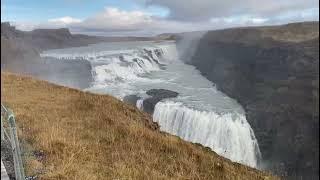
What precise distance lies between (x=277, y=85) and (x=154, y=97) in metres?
21.9

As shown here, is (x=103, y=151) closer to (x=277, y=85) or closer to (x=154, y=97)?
(x=154, y=97)

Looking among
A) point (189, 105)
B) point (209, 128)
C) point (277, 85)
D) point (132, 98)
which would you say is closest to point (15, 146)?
point (209, 128)

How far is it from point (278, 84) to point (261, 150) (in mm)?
18066

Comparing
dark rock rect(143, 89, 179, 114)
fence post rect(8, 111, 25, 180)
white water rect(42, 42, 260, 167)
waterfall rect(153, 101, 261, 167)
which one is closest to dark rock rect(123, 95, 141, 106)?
white water rect(42, 42, 260, 167)

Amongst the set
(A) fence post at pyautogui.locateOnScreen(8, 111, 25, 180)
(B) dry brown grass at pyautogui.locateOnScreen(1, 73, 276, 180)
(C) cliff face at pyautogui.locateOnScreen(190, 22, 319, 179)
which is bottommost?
(C) cliff face at pyautogui.locateOnScreen(190, 22, 319, 179)

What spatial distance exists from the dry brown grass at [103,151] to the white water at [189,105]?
29.3 ft

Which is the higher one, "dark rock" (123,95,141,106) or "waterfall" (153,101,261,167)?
"dark rock" (123,95,141,106)

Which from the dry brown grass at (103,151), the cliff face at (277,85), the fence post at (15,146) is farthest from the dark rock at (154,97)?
the fence post at (15,146)

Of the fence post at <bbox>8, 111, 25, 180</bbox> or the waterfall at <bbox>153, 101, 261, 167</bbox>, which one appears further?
the waterfall at <bbox>153, 101, 261, 167</bbox>

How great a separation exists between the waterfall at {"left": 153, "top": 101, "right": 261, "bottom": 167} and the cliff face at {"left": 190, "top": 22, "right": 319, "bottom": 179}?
312cm

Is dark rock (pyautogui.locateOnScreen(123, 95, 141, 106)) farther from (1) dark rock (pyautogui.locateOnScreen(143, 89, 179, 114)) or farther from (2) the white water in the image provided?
(1) dark rock (pyautogui.locateOnScreen(143, 89, 179, 114))

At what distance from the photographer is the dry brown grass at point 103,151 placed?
7.68 meters

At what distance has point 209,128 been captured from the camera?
34938 mm

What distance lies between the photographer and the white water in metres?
34.8
